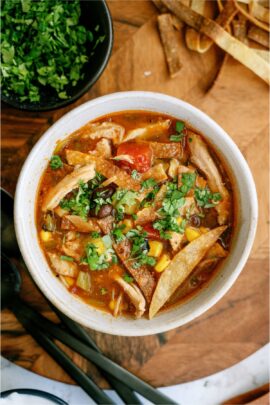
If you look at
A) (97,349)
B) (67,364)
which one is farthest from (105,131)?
(67,364)

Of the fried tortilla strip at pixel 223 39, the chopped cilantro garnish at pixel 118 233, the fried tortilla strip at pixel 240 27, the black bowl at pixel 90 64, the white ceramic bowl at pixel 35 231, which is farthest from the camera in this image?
the fried tortilla strip at pixel 240 27

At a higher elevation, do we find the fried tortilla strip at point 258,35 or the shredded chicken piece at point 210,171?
the fried tortilla strip at point 258,35

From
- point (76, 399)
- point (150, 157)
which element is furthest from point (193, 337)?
point (150, 157)

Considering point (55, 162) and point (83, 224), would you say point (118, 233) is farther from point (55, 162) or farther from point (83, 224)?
point (55, 162)

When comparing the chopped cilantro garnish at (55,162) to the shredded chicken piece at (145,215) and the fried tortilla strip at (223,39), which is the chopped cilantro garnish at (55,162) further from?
the fried tortilla strip at (223,39)

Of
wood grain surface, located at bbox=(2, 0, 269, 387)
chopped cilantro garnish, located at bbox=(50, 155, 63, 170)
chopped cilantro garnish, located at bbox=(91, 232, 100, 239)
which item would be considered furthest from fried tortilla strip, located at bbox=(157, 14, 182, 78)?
chopped cilantro garnish, located at bbox=(91, 232, 100, 239)

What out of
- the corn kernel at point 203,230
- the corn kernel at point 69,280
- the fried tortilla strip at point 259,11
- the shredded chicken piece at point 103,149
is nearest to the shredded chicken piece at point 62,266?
the corn kernel at point 69,280
